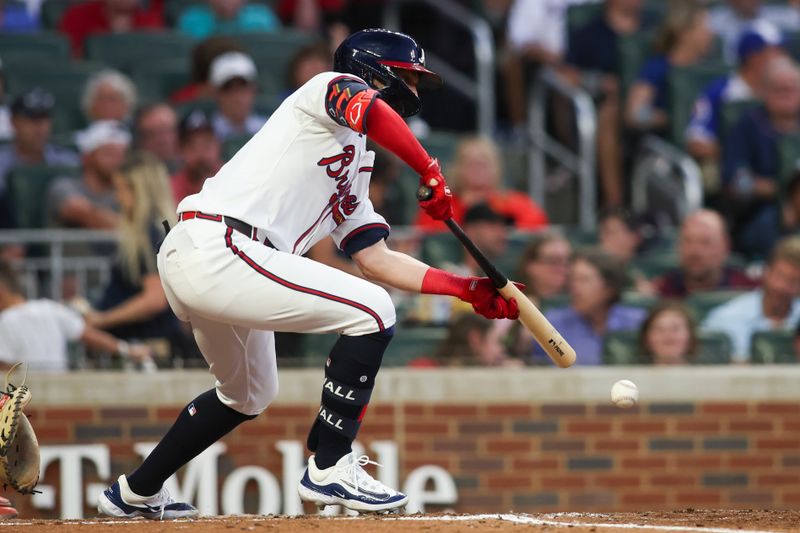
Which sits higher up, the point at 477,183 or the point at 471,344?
the point at 477,183

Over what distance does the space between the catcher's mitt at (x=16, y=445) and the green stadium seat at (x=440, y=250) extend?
3.32 metres

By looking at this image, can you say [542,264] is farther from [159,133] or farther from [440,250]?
[159,133]

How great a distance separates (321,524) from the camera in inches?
188

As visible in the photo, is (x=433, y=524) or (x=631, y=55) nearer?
(x=433, y=524)

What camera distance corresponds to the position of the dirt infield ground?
15.5ft

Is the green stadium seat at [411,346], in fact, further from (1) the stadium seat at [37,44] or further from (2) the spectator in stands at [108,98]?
(1) the stadium seat at [37,44]

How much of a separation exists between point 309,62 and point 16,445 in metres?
4.61

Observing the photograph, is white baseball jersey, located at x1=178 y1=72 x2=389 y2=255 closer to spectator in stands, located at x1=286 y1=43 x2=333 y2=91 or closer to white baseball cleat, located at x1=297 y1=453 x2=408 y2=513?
white baseball cleat, located at x1=297 y1=453 x2=408 y2=513

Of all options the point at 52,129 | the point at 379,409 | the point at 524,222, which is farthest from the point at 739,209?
the point at 52,129

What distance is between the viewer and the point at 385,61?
15.7 ft

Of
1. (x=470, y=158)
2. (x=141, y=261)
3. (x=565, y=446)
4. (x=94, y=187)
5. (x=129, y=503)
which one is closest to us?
(x=129, y=503)

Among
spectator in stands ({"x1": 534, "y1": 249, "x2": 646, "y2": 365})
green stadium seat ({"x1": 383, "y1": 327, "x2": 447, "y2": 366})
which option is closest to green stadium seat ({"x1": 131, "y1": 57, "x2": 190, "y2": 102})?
green stadium seat ({"x1": 383, "y1": 327, "x2": 447, "y2": 366})

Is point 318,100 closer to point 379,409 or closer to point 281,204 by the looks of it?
point 281,204

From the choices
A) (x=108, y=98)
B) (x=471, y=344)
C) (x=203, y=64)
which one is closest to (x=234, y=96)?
(x=203, y=64)
